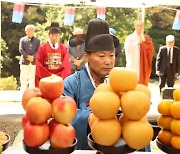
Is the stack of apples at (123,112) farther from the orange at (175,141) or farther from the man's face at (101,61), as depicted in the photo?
the man's face at (101,61)

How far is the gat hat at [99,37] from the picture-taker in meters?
1.87

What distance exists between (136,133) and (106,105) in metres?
0.12

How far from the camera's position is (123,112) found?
120cm

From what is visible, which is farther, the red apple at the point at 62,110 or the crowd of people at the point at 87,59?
the crowd of people at the point at 87,59

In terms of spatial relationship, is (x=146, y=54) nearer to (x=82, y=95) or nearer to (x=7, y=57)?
(x=82, y=95)

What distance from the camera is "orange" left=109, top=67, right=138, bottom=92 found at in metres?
1.22

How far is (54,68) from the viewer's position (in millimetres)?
5598

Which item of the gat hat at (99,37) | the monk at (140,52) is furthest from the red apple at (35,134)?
the monk at (140,52)

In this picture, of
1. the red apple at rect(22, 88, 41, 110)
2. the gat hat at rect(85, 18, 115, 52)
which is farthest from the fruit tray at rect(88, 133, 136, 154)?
the gat hat at rect(85, 18, 115, 52)

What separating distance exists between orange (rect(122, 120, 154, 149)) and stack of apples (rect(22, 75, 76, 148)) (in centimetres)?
18

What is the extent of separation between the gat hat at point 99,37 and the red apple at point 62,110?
2.24 ft

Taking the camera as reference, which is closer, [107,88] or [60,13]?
[107,88]

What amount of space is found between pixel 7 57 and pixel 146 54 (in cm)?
657

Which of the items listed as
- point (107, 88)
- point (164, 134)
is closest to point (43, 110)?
point (107, 88)
